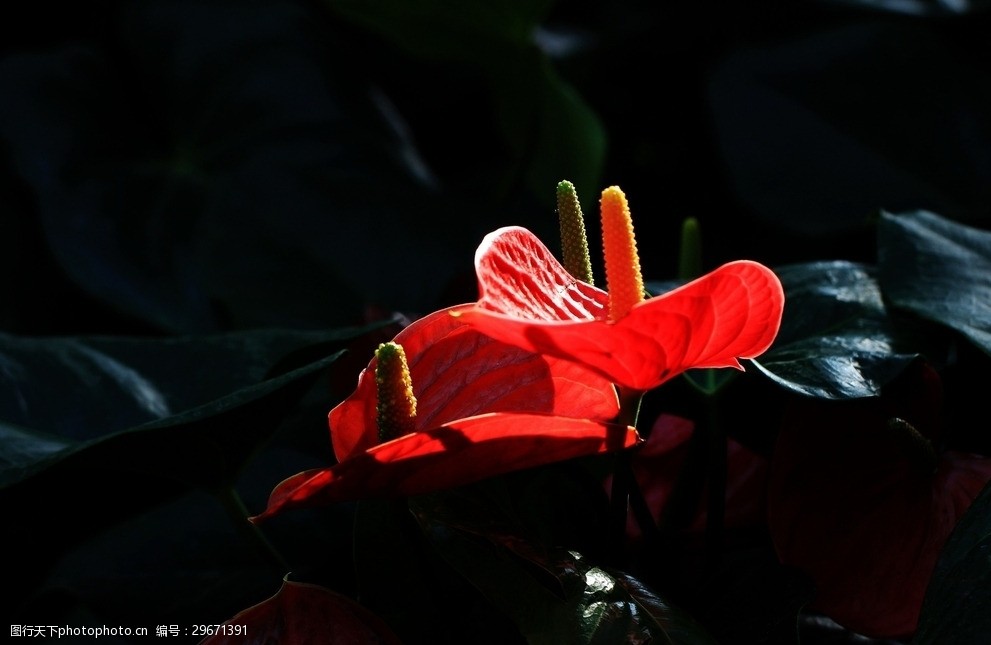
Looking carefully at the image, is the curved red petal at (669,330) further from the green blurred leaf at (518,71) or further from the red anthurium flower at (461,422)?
the green blurred leaf at (518,71)

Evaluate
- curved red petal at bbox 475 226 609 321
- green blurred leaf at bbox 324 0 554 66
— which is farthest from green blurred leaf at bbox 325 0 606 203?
curved red petal at bbox 475 226 609 321

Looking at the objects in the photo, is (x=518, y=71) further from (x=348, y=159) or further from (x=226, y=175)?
(x=226, y=175)

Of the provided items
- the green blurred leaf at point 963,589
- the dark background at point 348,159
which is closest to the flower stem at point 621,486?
the green blurred leaf at point 963,589

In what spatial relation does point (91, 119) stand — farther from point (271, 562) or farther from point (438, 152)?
point (271, 562)

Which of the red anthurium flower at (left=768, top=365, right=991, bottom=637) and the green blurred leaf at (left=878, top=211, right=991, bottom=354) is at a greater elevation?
the green blurred leaf at (left=878, top=211, right=991, bottom=354)

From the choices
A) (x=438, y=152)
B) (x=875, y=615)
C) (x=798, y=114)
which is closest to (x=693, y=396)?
(x=875, y=615)

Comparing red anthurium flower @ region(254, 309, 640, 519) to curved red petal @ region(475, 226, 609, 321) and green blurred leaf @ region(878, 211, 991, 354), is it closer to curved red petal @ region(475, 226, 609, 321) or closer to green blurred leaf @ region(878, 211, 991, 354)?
curved red petal @ region(475, 226, 609, 321)
